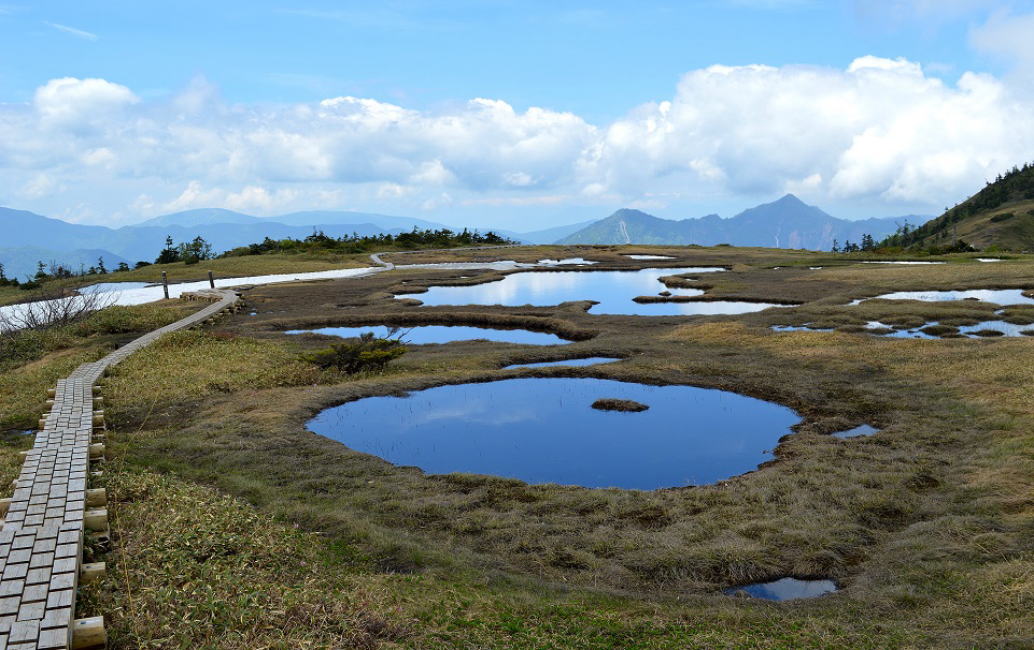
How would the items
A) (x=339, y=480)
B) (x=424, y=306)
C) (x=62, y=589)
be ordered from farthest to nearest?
(x=424, y=306) < (x=339, y=480) < (x=62, y=589)

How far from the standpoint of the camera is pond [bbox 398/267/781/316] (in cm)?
4906

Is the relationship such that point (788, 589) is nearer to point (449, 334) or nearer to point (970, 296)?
point (449, 334)

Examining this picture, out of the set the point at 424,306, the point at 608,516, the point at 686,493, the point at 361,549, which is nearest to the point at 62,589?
the point at 361,549

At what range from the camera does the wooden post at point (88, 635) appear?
350 inches

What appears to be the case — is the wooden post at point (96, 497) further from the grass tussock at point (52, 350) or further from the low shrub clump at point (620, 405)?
the low shrub clump at point (620, 405)

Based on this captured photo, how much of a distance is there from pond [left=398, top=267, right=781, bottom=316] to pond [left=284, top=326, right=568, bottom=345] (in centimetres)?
894

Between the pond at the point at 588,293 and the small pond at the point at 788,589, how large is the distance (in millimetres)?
34786

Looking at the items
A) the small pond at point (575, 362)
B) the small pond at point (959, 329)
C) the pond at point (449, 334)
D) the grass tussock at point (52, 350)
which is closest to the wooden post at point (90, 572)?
the grass tussock at point (52, 350)

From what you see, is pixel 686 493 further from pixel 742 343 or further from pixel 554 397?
pixel 742 343

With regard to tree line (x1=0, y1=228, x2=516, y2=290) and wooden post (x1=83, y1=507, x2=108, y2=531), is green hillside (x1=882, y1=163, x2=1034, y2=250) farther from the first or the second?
wooden post (x1=83, y1=507, x2=108, y2=531)

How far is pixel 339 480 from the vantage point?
56.4ft

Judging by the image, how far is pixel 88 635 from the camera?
8.92 metres

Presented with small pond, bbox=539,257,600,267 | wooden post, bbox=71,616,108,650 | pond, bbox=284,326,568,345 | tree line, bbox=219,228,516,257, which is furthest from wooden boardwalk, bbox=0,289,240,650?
tree line, bbox=219,228,516,257

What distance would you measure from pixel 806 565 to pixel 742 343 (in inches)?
857
